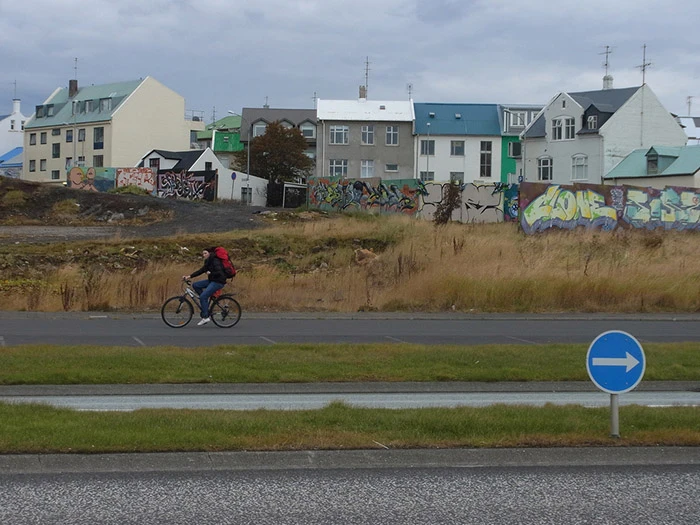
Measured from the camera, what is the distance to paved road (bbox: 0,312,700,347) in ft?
56.9

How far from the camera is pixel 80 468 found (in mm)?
7102

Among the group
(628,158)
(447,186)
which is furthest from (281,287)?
(628,158)

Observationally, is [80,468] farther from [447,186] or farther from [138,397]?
[447,186]

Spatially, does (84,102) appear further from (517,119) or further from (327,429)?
(327,429)

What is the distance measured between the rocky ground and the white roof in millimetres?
23706

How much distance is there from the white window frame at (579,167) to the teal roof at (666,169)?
5.75 feet

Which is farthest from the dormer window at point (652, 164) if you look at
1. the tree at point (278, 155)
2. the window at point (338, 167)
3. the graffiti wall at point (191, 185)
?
the graffiti wall at point (191, 185)

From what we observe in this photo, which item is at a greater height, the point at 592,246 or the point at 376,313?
the point at 592,246

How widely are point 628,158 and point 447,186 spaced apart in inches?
692

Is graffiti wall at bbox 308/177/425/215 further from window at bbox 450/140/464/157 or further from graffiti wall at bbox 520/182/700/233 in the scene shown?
window at bbox 450/140/464/157

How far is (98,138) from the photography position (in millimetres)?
87250

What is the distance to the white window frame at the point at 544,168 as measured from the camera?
6488cm

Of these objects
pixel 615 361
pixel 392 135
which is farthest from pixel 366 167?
pixel 615 361

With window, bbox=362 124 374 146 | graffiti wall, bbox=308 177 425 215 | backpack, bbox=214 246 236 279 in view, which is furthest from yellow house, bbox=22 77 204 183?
backpack, bbox=214 246 236 279
